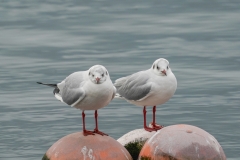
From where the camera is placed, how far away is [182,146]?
14.6 meters

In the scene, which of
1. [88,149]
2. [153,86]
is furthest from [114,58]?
[88,149]

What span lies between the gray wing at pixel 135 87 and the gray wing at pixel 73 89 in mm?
1275

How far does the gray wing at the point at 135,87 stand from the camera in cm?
1587

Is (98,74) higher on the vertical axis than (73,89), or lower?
higher

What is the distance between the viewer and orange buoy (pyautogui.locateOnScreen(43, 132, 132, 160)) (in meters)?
14.8

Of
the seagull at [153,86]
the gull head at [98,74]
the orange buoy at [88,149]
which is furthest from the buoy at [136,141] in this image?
the gull head at [98,74]

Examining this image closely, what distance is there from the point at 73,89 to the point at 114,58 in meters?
17.7

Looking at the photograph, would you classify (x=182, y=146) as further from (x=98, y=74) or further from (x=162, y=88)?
(x=98, y=74)

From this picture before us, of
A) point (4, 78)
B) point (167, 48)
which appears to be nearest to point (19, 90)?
point (4, 78)

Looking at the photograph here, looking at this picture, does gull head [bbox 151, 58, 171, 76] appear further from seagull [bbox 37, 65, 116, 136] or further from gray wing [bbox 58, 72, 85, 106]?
gray wing [bbox 58, 72, 85, 106]

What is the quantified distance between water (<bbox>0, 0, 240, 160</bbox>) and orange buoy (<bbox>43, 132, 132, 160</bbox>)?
5661 millimetres

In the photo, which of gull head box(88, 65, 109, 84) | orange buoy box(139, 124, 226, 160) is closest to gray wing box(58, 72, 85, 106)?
gull head box(88, 65, 109, 84)

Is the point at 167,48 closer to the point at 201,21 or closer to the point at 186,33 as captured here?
the point at 186,33

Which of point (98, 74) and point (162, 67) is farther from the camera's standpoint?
point (162, 67)
